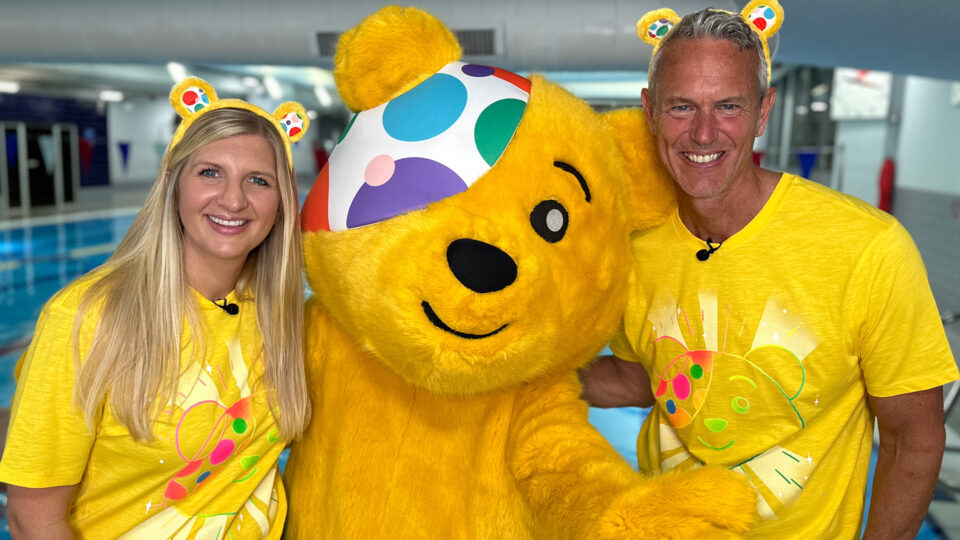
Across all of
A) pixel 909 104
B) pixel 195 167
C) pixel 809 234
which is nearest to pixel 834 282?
pixel 809 234

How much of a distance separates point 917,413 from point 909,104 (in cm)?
906

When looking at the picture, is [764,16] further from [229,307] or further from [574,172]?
[229,307]

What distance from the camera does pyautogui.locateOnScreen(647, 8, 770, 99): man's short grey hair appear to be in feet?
5.12

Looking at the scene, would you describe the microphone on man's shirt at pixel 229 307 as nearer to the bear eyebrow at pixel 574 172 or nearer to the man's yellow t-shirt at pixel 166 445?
the man's yellow t-shirt at pixel 166 445

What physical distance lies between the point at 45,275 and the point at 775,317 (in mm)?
8871

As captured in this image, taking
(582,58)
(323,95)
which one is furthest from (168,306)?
(323,95)

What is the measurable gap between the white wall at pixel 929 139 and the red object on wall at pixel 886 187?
0.10 meters

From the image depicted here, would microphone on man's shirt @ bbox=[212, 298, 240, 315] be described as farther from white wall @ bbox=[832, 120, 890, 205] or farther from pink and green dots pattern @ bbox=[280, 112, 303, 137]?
white wall @ bbox=[832, 120, 890, 205]

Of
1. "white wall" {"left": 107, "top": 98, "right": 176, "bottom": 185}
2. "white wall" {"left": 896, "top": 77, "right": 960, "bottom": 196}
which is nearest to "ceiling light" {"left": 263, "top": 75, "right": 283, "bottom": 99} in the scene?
"white wall" {"left": 107, "top": 98, "right": 176, "bottom": 185}

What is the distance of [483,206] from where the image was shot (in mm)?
1451

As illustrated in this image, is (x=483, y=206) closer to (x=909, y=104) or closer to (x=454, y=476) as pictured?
(x=454, y=476)

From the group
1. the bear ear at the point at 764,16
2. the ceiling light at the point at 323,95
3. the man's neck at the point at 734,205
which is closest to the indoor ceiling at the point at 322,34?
the bear ear at the point at 764,16

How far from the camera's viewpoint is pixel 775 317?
1.59 m

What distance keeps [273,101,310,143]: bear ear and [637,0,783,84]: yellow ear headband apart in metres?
0.79
